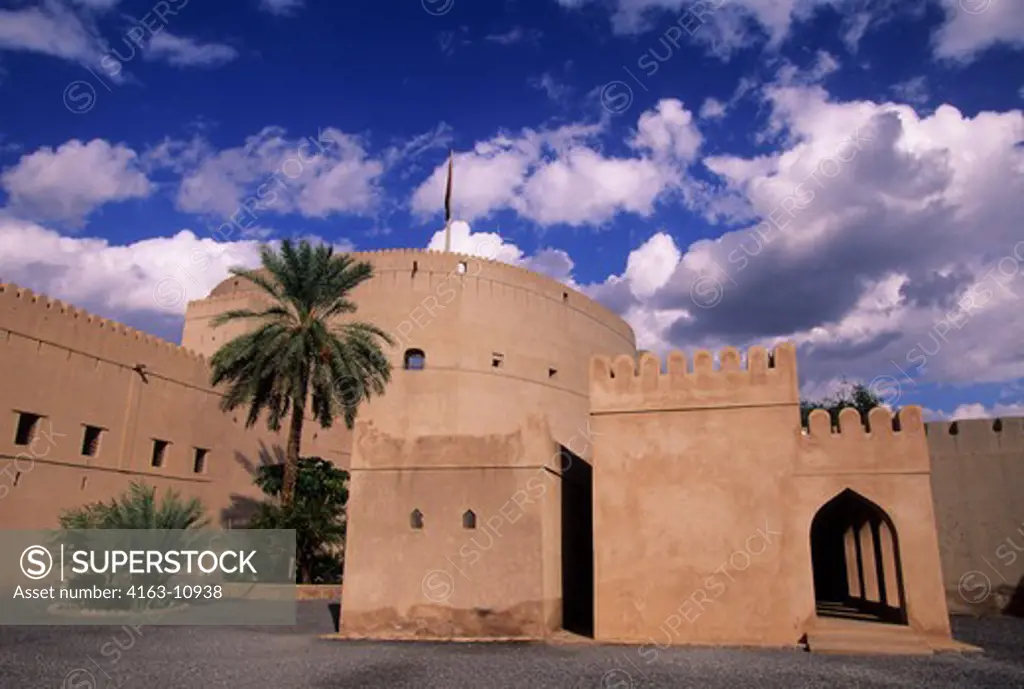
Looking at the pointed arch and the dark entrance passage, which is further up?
the pointed arch

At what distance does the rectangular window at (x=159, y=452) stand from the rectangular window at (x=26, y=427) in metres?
3.87

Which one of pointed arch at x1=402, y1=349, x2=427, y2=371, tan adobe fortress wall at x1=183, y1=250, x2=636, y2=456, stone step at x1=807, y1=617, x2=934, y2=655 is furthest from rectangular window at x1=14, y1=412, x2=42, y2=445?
stone step at x1=807, y1=617, x2=934, y2=655

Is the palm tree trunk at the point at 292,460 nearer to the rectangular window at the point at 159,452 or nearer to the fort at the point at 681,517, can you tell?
the rectangular window at the point at 159,452

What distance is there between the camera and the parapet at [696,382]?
10.7 meters

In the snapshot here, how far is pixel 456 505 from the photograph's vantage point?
1086cm

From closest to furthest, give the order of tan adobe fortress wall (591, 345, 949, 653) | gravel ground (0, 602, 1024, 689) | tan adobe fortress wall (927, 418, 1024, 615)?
gravel ground (0, 602, 1024, 689), tan adobe fortress wall (591, 345, 949, 653), tan adobe fortress wall (927, 418, 1024, 615)

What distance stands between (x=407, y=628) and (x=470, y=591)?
107 cm

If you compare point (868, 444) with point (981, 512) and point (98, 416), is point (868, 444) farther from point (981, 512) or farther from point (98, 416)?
point (98, 416)

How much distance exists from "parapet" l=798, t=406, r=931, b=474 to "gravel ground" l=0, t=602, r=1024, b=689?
2.50 m

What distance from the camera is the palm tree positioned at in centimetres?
1889

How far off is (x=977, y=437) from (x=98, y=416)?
20329 mm

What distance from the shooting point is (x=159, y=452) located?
69.3ft

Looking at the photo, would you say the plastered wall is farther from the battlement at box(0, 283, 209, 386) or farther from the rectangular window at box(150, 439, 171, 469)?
the rectangular window at box(150, 439, 171, 469)

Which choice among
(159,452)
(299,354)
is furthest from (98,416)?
(299,354)
